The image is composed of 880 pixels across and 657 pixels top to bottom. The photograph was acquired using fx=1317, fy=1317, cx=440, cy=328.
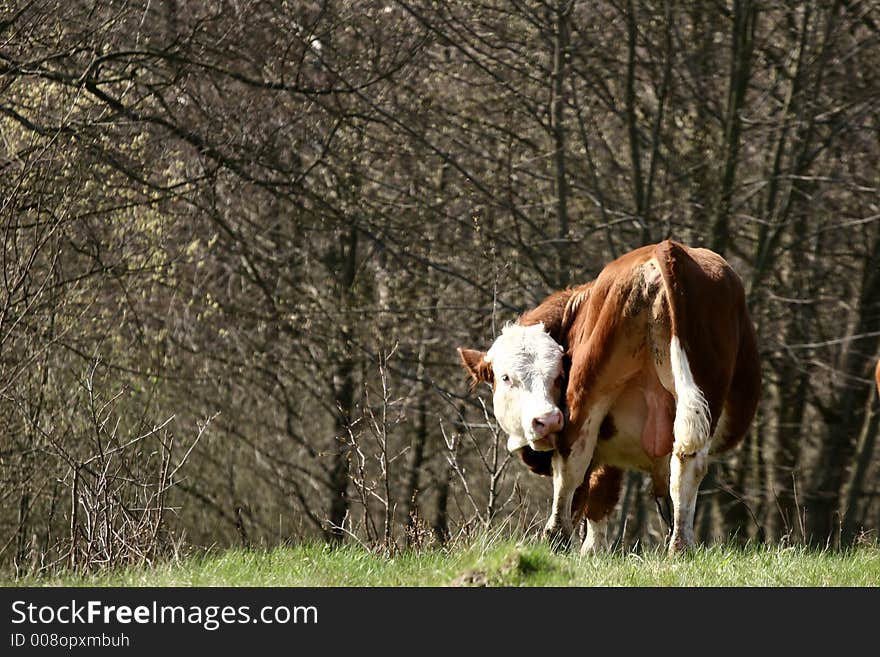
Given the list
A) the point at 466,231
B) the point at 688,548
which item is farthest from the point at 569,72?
the point at 688,548

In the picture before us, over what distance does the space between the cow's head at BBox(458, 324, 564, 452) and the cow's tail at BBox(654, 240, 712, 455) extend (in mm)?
909

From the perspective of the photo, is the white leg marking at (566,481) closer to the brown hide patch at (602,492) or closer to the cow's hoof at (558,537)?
the cow's hoof at (558,537)

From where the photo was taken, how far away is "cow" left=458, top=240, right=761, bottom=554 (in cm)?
688

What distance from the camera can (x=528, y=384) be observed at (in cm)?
777

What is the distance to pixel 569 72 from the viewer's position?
14484 millimetres

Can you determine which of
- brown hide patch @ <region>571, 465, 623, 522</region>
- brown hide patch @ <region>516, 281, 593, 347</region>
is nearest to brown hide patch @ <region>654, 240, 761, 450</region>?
brown hide patch @ <region>516, 281, 593, 347</region>

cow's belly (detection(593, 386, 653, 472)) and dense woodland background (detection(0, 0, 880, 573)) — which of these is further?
dense woodland background (detection(0, 0, 880, 573))

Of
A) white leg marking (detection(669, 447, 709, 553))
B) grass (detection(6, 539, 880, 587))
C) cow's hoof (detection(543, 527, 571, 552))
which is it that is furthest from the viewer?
cow's hoof (detection(543, 527, 571, 552))

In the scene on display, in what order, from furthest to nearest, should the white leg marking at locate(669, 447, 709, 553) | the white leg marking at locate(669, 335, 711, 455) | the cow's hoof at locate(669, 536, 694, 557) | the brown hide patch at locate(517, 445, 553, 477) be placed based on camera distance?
the brown hide patch at locate(517, 445, 553, 477) → the white leg marking at locate(669, 447, 709, 553) → the cow's hoof at locate(669, 536, 694, 557) → the white leg marking at locate(669, 335, 711, 455)

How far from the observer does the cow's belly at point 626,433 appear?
7518 mm

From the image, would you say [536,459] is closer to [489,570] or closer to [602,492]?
[602,492]

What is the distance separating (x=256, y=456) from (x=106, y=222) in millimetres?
4366

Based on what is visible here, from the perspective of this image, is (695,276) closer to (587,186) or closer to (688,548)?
(688,548)

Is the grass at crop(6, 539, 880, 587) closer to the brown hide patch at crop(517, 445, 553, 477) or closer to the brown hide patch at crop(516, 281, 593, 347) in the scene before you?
the brown hide patch at crop(517, 445, 553, 477)
